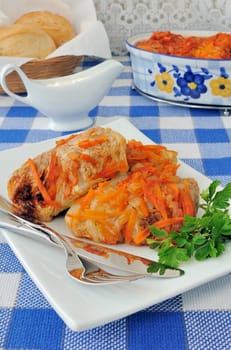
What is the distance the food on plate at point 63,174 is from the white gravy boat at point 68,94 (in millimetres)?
440

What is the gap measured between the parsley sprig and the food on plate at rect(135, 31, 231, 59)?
29.7 inches

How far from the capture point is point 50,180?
2.83 ft

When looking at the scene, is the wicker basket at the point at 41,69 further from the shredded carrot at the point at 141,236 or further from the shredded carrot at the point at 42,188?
the shredded carrot at the point at 141,236

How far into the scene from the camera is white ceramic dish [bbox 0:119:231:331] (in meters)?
0.63

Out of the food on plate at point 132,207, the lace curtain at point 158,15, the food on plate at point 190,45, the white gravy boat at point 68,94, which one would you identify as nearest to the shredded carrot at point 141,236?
the food on plate at point 132,207

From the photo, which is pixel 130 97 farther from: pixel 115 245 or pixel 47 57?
pixel 115 245

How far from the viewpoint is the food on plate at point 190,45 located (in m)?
1.41

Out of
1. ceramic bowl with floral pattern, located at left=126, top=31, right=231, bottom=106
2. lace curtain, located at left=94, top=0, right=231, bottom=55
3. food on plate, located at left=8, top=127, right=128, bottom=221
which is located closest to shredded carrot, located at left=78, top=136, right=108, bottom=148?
food on plate, located at left=8, top=127, right=128, bottom=221

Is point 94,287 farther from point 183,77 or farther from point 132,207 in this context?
point 183,77

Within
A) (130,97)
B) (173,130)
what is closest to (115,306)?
(173,130)

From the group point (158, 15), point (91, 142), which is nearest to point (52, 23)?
point (158, 15)

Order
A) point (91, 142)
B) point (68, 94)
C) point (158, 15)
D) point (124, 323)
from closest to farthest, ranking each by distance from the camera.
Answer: point (124, 323) < point (91, 142) < point (68, 94) < point (158, 15)

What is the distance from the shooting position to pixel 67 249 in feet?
2.42

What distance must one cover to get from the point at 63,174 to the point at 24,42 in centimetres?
85
